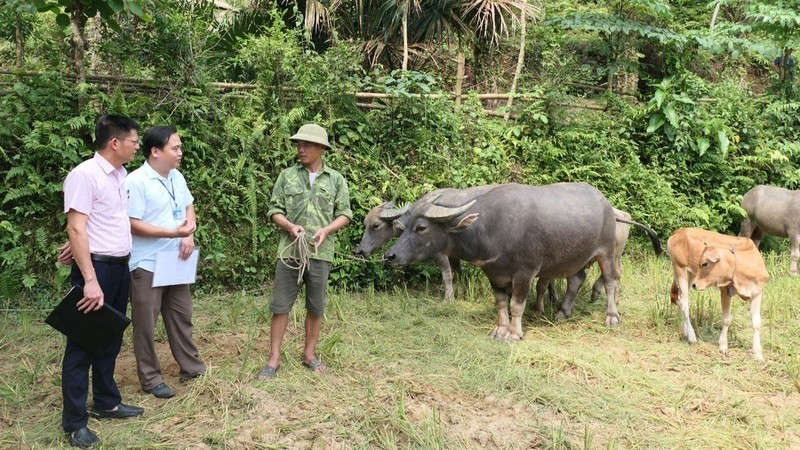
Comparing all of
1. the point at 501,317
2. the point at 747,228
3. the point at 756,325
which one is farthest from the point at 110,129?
the point at 747,228

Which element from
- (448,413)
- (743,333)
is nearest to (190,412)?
(448,413)

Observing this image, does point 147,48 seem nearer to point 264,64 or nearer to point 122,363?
point 264,64

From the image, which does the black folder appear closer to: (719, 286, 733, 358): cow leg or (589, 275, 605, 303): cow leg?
(719, 286, 733, 358): cow leg

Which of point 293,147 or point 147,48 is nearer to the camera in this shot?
point 147,48

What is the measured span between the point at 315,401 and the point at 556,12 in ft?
33.2

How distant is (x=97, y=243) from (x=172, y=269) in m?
0.60

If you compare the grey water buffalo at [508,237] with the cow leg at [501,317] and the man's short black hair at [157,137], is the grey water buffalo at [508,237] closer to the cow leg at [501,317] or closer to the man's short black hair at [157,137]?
the cow leg at [501,317]

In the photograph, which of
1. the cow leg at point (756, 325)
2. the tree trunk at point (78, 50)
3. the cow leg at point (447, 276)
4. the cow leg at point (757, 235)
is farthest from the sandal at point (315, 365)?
the cow leg at point (757, 235)

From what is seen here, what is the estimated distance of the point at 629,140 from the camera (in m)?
9.21

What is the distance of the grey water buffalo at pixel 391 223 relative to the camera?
6.27m

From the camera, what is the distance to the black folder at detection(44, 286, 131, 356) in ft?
10.7

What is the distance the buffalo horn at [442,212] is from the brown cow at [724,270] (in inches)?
78.8

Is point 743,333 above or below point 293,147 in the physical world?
below

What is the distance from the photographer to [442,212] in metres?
5.57
